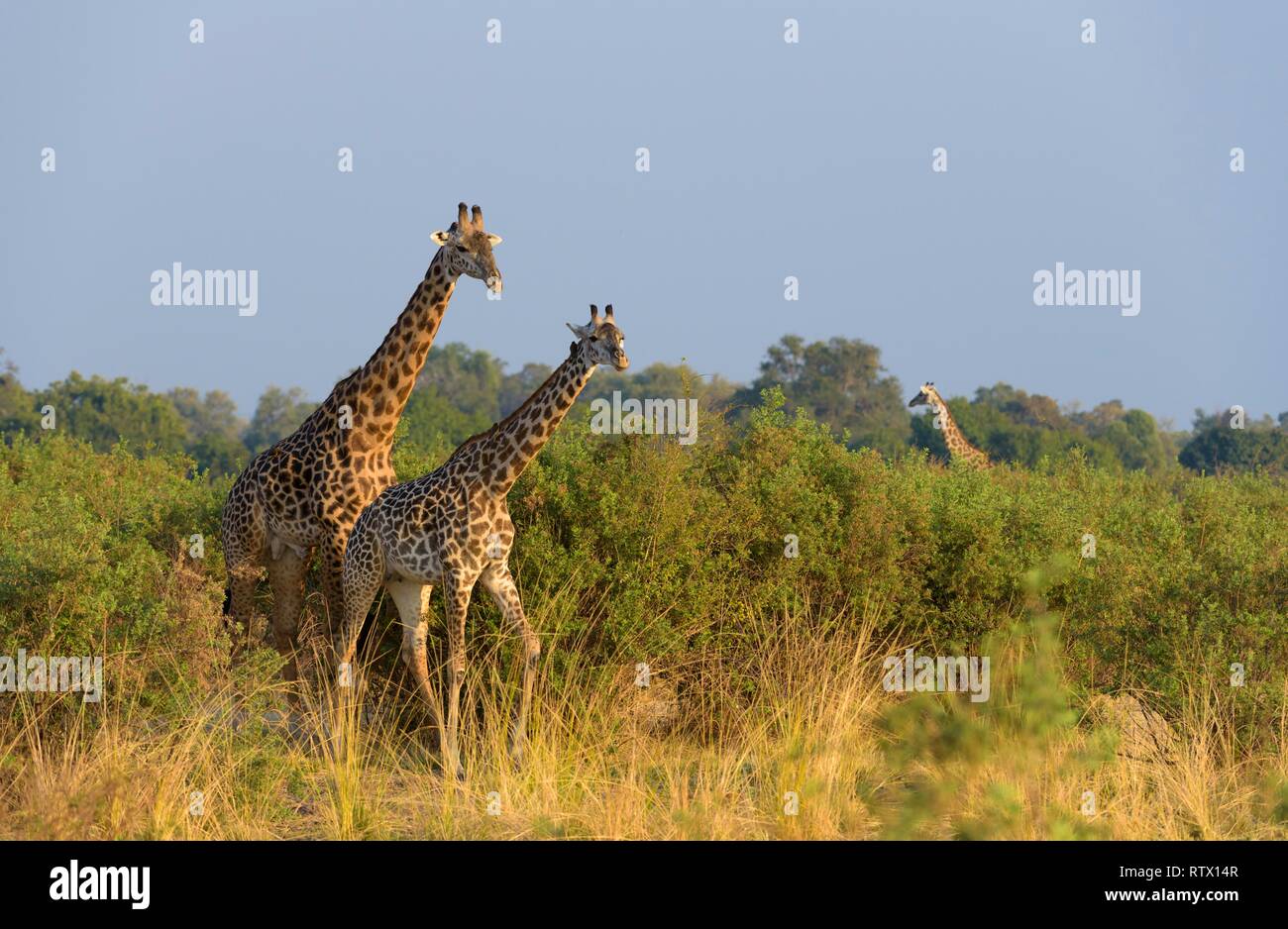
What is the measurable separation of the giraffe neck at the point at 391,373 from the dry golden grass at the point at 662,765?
Answer: 155 centimetres

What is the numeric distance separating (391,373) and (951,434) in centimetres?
1486

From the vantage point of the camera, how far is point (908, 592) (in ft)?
32.9

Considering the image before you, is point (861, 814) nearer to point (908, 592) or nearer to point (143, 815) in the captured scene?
point (908, 592)

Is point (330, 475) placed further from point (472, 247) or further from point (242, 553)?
point (472, 247)

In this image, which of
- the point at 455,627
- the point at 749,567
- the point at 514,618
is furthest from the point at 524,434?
the point at 749,567

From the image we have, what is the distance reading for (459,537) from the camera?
8.17 metres

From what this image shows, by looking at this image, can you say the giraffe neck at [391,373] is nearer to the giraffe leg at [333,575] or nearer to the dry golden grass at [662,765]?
the giraffe leg at [333,575]

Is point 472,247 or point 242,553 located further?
point 242,553

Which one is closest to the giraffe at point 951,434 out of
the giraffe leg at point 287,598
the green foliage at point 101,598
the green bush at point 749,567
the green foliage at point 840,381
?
the green bush at point 749,567

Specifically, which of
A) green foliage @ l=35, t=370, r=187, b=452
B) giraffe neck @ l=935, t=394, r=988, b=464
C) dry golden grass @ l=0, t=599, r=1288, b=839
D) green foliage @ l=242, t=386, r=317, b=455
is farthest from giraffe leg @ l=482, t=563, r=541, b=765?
green foliage @ l=242, t=386, r=317, b=455

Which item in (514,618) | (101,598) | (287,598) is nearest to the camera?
(514,618)
